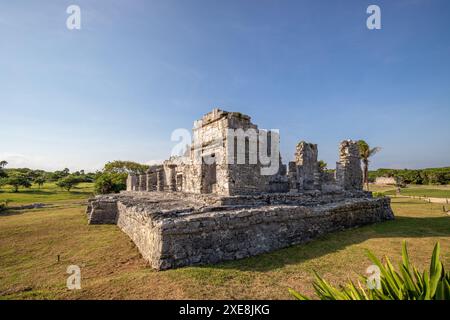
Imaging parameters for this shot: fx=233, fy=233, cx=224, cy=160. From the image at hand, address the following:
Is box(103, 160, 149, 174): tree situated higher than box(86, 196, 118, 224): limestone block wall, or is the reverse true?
box(103, 160, 149, 174): tree

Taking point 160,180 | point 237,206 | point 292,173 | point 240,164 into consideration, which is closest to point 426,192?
point 292,173

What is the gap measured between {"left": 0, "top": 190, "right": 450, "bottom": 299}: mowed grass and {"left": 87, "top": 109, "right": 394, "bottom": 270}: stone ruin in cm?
39

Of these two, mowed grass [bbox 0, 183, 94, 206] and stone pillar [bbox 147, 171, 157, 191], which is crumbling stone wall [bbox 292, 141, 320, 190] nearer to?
stone pillar [bbox 147, 171, 157, 191]

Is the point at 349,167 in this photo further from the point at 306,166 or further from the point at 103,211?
the point at 103,211

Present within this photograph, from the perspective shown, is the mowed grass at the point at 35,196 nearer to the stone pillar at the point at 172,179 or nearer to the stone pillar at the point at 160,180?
the stone pillar at the point at 160,180

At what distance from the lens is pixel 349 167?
12.2 m

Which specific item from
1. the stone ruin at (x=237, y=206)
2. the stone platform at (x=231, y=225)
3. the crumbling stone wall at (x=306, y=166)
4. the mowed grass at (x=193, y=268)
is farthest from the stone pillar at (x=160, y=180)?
the crumbling stone wall at (x=306, y=166)

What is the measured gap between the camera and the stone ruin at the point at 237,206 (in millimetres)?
5633

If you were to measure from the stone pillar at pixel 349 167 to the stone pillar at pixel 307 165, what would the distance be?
1.17 meters

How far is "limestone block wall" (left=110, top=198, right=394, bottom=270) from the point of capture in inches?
211

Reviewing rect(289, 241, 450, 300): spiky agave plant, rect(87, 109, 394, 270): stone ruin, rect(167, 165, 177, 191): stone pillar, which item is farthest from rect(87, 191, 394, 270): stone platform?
rect(167, 165, 177, 191): stone pillar

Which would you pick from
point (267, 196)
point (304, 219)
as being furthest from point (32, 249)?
point (304, 219)
